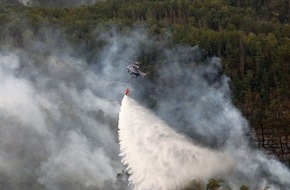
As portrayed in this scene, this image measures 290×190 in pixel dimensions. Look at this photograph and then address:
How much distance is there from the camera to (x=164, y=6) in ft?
334

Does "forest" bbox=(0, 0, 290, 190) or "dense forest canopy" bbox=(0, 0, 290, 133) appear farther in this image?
"dense forest canopy" bbox=(0, 0, 290, 133)

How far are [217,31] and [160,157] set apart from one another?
119ft

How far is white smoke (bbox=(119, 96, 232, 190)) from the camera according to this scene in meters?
56.8

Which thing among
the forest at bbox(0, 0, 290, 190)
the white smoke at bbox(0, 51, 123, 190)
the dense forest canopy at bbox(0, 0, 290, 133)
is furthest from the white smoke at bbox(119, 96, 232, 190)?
the dense forest canopy at bbox(0, 0, 290, 133)

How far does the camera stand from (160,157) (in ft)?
190

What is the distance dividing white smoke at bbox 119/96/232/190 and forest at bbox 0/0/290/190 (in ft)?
12.5

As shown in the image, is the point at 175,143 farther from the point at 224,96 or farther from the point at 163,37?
the point at 163,37

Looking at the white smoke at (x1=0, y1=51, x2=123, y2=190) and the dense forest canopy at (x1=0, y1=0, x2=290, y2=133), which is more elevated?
the dense forest canopy at (x1=0, y1=0, x2=290, y2=133)

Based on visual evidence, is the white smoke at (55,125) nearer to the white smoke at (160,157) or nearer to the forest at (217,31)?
the forest at (217,31)

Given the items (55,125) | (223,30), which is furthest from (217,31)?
(55,125)

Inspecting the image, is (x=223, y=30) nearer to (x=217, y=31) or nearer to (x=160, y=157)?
(x=217, y=31)

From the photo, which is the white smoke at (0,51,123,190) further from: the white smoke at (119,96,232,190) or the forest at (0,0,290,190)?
the white smoke at (119,96,232,190)

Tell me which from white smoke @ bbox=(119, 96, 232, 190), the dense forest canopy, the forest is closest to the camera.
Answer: white smoke @ bbox=(119, 96, 232, 190)

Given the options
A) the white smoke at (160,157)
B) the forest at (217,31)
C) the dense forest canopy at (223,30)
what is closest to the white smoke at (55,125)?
the forest at (217,31)
